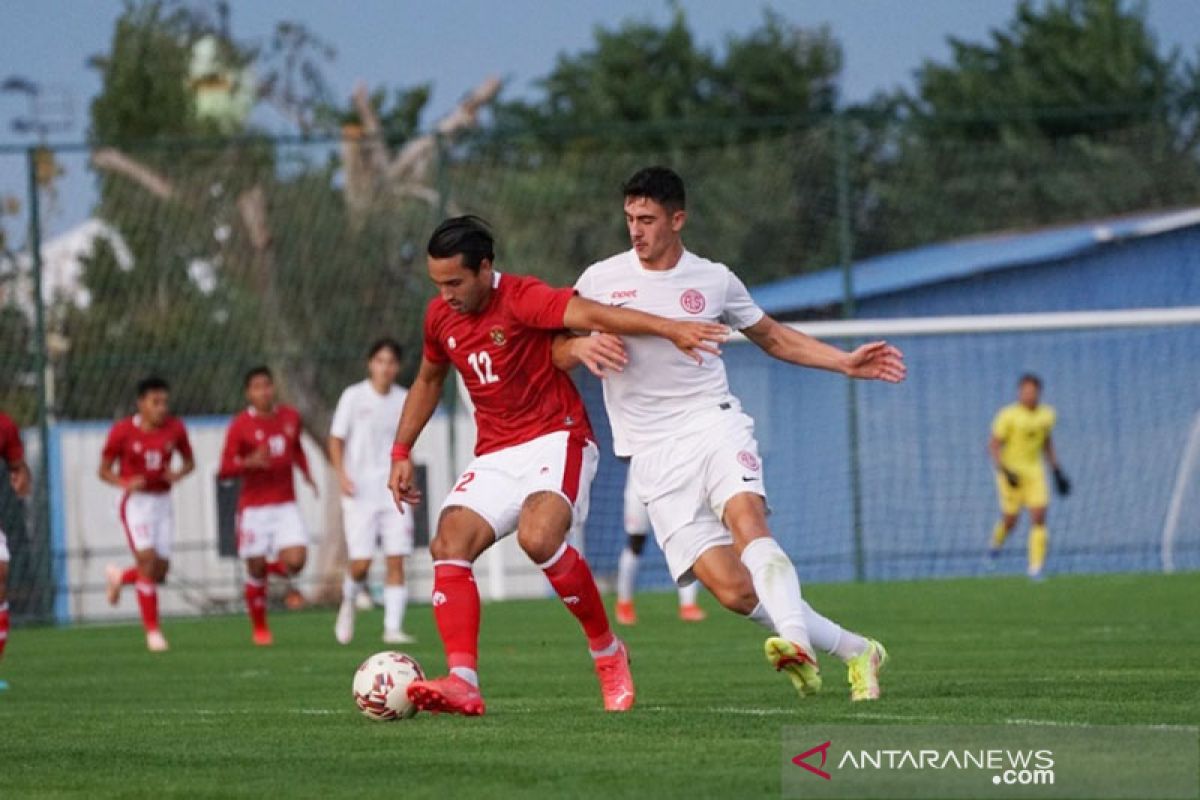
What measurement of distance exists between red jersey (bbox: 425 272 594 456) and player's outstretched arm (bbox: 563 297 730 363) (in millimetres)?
180

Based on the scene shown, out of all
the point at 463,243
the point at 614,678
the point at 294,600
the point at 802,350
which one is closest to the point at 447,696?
the point at 614,678

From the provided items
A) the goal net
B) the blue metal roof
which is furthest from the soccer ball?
the blue metal roof

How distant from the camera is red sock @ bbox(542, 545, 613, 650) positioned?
942cm

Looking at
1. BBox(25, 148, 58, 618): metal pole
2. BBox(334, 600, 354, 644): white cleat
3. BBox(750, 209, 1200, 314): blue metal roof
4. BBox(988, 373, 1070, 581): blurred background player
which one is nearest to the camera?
BBox(334, 600, 354, 644): white cleat

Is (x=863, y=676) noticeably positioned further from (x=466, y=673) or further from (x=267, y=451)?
(x=267, y=451)

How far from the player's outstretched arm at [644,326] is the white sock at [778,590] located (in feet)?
2.81

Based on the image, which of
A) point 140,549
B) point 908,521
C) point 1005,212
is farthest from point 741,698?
point 1005,212

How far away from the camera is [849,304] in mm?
25969

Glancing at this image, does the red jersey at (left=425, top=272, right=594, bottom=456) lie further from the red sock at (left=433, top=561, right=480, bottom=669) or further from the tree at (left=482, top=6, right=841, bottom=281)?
the tree at (left=482, top=6, right=841, bottom=281)

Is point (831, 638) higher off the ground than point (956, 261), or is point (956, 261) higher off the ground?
point (956, 261)

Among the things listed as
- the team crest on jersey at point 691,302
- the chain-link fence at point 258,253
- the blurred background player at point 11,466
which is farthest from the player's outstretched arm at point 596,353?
the chain-link fence at point 258,253

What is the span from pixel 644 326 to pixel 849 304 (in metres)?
17.2

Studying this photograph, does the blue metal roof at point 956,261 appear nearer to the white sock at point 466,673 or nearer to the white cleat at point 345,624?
the white cleat at point 345,624

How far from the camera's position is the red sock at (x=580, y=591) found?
A: 942 centimetres
